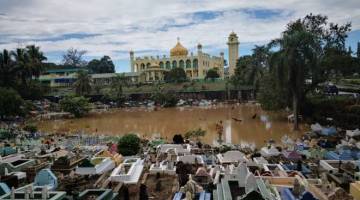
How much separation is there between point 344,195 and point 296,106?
22075mm

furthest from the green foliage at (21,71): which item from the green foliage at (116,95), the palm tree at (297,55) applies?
the palm tree at (297,55)

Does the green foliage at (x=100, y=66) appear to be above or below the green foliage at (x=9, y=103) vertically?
above

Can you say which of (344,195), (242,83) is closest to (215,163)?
(344,195)

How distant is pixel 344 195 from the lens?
9.26 metres

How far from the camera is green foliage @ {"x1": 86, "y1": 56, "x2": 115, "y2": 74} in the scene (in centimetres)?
10469

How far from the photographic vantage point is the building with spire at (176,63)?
86.4 meters

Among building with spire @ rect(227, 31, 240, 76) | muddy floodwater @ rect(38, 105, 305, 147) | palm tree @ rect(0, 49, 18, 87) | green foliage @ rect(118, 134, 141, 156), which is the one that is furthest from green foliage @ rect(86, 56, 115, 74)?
green foliage @ rect(118, 134, 141, 156)

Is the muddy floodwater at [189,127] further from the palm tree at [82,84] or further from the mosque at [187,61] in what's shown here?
the mosque at [187,61]

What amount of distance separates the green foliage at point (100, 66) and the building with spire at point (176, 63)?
43.7 ft

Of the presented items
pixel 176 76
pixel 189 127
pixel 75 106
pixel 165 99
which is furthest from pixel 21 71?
pixel 176 76

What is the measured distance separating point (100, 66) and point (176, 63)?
951 inches

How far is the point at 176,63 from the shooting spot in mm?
92750

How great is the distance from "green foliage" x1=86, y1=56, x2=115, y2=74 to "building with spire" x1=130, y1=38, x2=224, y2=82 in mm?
13331

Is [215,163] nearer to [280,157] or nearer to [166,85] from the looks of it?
[280,157]
